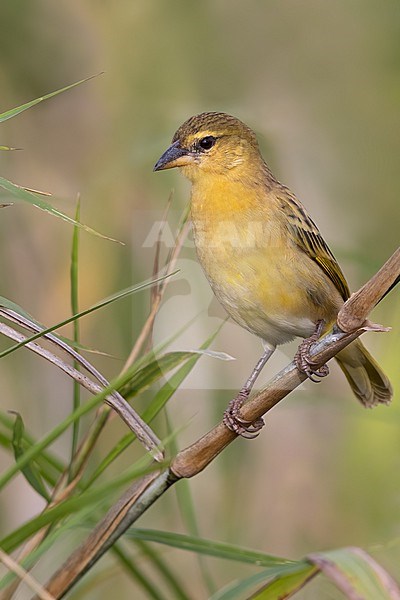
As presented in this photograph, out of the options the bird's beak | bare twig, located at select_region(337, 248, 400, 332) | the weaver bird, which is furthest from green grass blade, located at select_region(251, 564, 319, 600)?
the bird's beak

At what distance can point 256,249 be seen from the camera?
7.52 ft

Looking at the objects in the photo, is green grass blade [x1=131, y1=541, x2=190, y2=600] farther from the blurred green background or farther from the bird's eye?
the blurred green background

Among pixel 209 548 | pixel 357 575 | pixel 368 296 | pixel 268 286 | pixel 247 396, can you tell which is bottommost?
pixel 357 575

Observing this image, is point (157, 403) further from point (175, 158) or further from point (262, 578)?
point (175, 158)

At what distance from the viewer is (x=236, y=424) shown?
1806mm

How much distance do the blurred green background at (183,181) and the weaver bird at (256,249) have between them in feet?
1.85

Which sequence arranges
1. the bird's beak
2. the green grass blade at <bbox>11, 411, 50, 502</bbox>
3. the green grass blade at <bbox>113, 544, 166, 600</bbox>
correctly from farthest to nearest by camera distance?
the bird's beak, the green grass blade at <bbox>113, 544, 166, 600</bbox>, the green grass blade at <bbox>11, 411, 50, 502</bbox>

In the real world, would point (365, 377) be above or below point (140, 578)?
above

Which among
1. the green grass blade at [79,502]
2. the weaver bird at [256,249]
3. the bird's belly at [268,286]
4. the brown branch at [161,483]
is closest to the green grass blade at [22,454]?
the brown branch at [161,483]

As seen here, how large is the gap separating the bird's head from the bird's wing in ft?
0.51

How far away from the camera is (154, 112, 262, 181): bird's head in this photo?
241 cm


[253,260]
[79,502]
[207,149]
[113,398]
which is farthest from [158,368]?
[207,149]

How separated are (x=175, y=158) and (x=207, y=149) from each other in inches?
3.9

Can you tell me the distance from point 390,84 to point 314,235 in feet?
4.18
